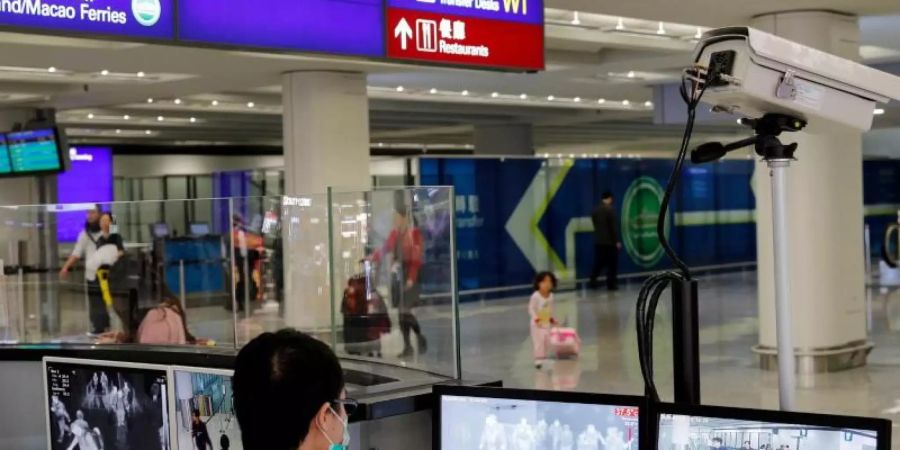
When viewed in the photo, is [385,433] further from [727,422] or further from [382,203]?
[382,203]

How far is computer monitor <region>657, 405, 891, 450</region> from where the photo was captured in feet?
9.80

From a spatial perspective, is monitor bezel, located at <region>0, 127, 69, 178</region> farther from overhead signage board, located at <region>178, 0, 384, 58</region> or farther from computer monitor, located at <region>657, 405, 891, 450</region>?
computer monitor, located at <region>657, 405, 891, 450</region>

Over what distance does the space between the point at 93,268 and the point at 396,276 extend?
285cm

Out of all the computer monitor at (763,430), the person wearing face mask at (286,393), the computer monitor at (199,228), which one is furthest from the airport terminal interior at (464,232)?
the person wearing face mask at (286,393)

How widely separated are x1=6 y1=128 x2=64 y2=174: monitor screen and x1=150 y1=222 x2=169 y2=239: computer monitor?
29.1 feet

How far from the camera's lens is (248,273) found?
9.54 m

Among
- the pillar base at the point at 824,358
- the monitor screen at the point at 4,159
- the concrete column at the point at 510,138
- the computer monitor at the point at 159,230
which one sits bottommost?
the pillar base at the point at 824,358

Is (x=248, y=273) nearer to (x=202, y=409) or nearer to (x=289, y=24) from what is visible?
(x=289, y=24)

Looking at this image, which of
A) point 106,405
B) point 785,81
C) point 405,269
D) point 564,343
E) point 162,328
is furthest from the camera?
point 564,343

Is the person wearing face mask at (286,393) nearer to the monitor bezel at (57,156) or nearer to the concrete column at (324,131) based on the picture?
the concrete column at (324,131)

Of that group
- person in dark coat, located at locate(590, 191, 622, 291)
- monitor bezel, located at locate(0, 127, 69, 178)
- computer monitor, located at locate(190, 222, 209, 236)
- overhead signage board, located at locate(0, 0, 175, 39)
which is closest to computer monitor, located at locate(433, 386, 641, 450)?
overhead signage board, located at locate(0, 0, 175, 39)

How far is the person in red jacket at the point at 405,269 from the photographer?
7160 millimetres

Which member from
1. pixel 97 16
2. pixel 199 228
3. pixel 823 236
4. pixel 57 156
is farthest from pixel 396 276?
pixel 57 156

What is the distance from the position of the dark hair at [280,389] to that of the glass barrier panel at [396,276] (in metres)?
2.12
